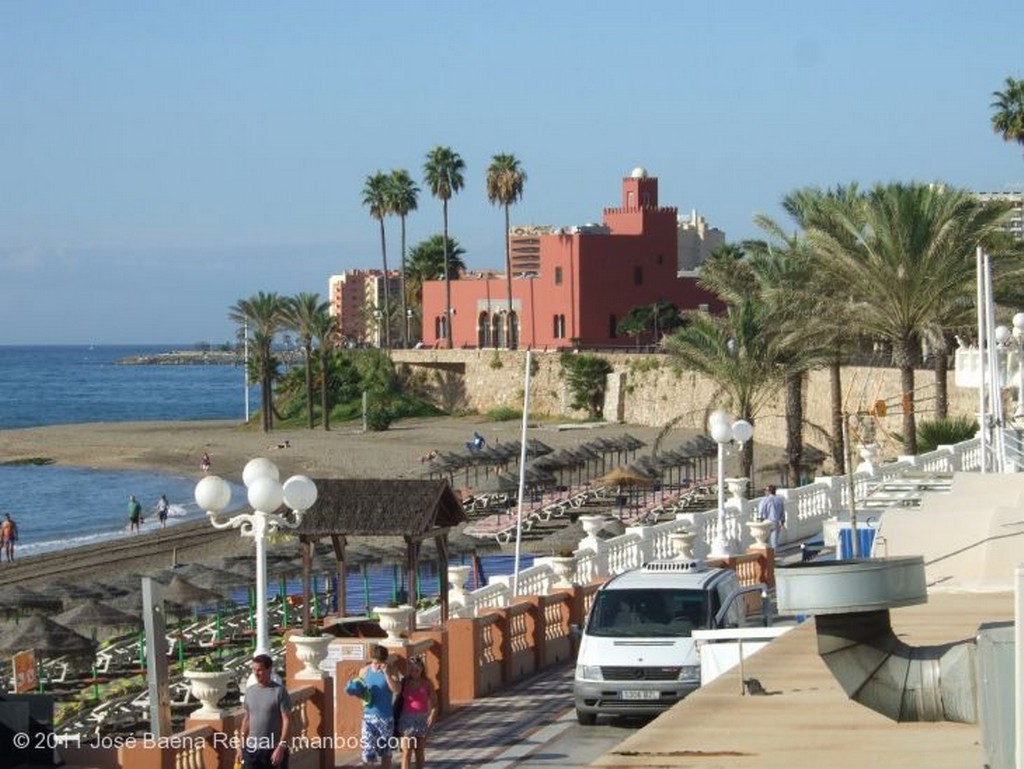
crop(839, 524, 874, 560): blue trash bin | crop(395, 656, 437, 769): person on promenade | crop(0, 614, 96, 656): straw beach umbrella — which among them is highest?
crop(839, 524, 874, 560): blue trash bin

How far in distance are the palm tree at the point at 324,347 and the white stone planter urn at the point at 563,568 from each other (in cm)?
7494

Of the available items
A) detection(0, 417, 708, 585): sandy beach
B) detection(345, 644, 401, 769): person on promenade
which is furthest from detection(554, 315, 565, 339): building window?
detection(345, 644, 401, 769): person on promenade

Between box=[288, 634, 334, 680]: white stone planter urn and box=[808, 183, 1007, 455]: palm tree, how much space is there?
24.6 meters

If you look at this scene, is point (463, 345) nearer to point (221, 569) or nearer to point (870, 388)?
point (870, 388)

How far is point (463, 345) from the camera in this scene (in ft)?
327

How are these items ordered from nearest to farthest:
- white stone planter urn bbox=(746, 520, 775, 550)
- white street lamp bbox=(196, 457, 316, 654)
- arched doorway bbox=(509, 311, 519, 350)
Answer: white street lamp bbox=(196, 457, 316, 654), white stone planter urn bbox=(746, 520, 775, 550), arched doorway bbox=(509, 311, 519, 350)

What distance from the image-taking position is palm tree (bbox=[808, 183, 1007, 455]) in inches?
1542

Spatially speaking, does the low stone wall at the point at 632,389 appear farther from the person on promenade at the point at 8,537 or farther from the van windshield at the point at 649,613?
the van windshield at the point at 649,613

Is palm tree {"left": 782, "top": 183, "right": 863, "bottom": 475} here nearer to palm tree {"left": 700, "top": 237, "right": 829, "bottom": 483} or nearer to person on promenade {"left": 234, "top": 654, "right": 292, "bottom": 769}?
palm tree {"left": 700, "top": 237, "right": 829, "bottom": 483}

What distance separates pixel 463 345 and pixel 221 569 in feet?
202

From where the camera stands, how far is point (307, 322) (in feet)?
331

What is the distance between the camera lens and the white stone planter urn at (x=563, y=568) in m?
23.6

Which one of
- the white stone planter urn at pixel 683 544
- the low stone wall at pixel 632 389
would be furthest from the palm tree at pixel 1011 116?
the white stone planter urn at pixel 683 544

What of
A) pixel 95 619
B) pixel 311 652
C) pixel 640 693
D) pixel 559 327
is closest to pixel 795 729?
pixel 311 652
